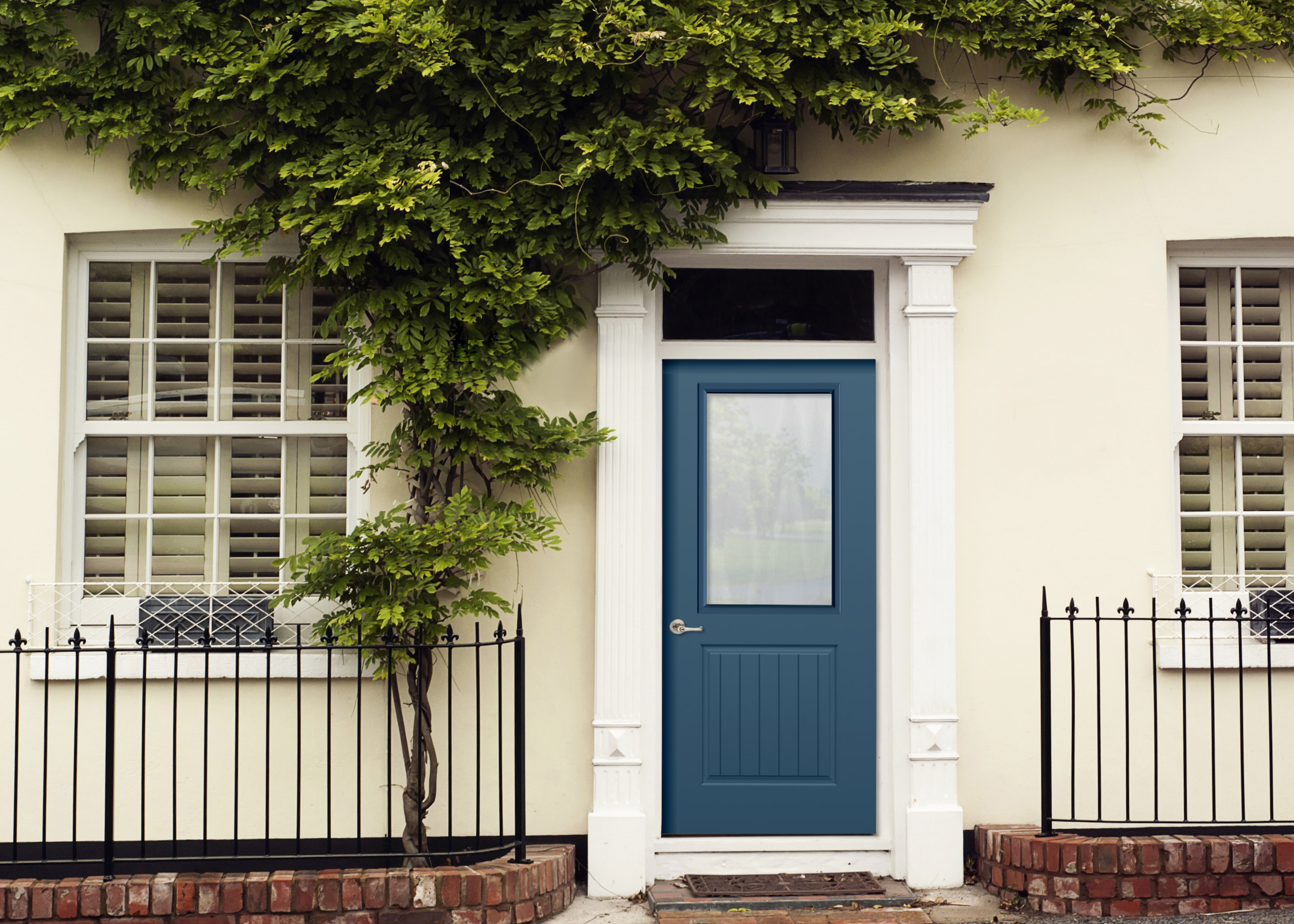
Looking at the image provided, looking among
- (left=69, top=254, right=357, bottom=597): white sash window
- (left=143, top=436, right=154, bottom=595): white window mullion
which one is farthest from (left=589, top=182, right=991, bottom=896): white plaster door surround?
(left=143, top=436, right=154, bottom=595): white window mullion

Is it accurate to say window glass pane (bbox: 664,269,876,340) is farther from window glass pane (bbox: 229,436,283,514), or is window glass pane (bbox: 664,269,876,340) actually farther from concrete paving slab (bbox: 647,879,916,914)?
concrete paving slab (bbox: 647,879,916,914)

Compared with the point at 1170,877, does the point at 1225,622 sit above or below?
above

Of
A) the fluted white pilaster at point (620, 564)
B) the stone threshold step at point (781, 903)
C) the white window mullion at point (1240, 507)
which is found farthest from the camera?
the white window mullion at point (1240, 507)

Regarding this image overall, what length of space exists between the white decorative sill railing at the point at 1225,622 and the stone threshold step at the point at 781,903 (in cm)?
168

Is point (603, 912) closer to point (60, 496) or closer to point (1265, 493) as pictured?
point (60, 496)

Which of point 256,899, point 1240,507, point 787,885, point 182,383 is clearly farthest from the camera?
point 1240,507

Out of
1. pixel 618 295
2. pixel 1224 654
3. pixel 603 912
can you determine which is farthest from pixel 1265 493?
pixel 603 912

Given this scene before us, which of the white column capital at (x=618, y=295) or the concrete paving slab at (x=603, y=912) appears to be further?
the white column capital at (x=618, y=295)

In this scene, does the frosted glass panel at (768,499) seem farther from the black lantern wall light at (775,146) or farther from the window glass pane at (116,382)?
the window glass pane at (116,382)

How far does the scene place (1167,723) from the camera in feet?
16.5

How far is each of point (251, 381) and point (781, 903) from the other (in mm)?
3347

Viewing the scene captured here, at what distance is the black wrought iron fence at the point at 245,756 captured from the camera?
4.80 meters

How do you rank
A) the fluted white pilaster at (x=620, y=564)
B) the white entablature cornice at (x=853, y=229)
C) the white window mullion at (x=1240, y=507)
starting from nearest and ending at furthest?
the fluted white pilaster at (x=620, y=564)
the white entablature cornice at (x=853, y=229)
the white window mullion at (x=1240, y=507)

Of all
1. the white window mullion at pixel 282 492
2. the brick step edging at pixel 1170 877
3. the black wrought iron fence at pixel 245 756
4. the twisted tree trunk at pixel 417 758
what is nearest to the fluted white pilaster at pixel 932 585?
the brick step edging at pixel 1170 877
